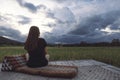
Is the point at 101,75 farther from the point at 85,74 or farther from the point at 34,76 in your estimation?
the point at 34,76

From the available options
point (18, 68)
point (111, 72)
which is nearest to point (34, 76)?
point (18, 68)

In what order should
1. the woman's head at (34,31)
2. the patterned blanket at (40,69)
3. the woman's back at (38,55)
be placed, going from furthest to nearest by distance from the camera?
the woman's back at (38,55)
the woman's head at (34,31)
the patterned blanket at (40,69)

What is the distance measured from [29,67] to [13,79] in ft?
4.28

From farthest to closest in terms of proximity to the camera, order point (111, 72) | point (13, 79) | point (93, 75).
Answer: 1. point (111, 72)
2. point (93, 75)
3. point (13, 79)

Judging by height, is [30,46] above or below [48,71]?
above

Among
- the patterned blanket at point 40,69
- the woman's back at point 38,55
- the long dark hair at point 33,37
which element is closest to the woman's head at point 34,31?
the long dark hair at point 33,37

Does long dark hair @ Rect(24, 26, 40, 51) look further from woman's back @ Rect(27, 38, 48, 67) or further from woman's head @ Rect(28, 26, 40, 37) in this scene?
woman's back @ Rect(27, 38, 48, 67)

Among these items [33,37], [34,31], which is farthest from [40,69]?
[34,31]

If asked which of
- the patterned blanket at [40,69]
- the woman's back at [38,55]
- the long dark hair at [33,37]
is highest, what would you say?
the long dark hair at [33,37]

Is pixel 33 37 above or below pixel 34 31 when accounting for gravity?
below

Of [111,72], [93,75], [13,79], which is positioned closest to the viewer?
[13,79]

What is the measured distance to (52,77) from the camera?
24.4 ft

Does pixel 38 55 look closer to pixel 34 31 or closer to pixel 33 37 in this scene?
pixel 33 37

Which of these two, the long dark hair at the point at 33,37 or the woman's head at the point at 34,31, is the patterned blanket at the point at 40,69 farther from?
the woman's head at the point at 34,31
